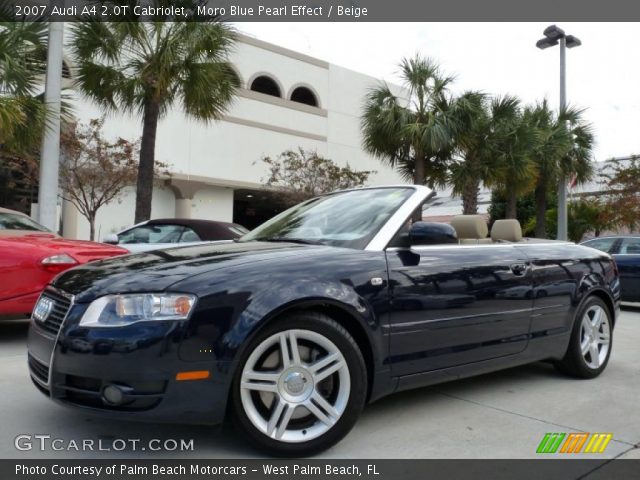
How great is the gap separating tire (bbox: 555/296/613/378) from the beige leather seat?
1.04 m

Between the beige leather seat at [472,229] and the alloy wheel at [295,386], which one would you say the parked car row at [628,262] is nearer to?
the beige leather seat at [472,229]

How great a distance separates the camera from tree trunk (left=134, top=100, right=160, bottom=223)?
455 inches

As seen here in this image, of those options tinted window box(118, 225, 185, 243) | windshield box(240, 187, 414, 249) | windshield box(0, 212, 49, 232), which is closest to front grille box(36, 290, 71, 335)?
windshield box(240, 187, 414, 249)

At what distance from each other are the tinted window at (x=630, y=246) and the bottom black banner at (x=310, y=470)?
332 inches

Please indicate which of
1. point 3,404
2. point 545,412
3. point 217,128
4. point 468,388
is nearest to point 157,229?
point 3,404

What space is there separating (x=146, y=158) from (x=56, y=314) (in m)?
9.19

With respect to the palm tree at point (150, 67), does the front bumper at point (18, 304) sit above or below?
below

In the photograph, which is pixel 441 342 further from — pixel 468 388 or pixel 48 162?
pixel 48 162

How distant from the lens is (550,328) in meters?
4.32

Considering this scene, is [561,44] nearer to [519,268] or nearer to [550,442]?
[519,268]

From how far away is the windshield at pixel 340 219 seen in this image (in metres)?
3.57

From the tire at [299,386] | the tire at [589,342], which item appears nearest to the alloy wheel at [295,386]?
the tire at [299,386]

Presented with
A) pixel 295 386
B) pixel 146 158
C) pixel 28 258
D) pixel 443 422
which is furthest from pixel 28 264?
pixel 146 158

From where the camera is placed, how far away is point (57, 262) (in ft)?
17.7
